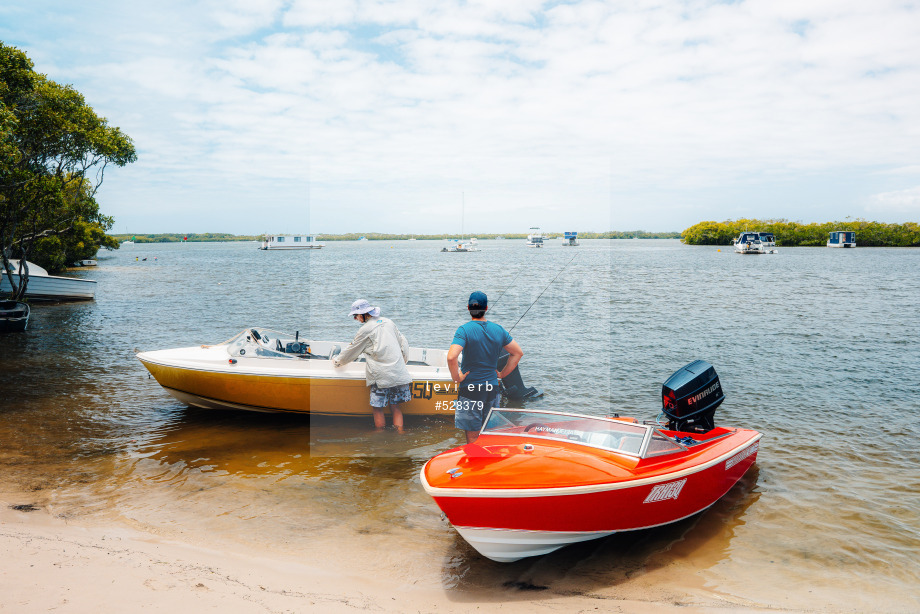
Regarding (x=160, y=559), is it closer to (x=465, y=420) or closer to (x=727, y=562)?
(x=465, y=420)

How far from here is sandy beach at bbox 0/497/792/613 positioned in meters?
4.18

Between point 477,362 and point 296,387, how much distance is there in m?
3.91

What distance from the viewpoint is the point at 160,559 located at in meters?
4.95

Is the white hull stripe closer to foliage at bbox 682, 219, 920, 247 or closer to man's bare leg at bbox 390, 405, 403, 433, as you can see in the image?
man's bare leg at bbox 390, 405, 403, 433

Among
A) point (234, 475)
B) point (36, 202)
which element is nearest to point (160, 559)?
point (234, 475)

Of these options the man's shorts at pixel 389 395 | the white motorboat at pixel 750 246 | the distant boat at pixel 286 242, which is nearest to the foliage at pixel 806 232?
the white motorboat at pixel 750 246

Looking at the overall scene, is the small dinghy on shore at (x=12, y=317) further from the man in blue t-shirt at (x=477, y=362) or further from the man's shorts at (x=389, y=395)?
the man in blue t-shirt at (x=477, y=362)

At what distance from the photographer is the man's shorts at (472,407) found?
254 inches

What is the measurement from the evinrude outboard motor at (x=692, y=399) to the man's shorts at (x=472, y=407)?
7.59 feet

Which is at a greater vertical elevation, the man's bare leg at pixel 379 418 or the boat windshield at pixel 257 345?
the boat windshield at pixel 257 345

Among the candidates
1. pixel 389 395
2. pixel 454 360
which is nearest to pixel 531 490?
pixel 454 360

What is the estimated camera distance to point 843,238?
311 ft

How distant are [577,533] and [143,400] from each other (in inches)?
373

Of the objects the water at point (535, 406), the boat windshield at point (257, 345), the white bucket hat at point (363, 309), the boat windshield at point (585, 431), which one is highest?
the white bucket hat at point (363, 309)
